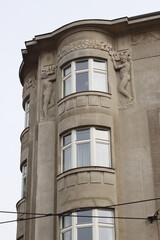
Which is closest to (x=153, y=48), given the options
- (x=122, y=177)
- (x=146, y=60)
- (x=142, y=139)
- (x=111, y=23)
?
(x=146, y=60)

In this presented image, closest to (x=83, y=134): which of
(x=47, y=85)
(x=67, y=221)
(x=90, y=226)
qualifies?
(x=67, y=221)

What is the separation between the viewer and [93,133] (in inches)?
775

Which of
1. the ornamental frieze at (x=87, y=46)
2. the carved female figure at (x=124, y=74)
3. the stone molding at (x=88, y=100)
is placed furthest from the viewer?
the ornamental frieze at (x=87, y=46)

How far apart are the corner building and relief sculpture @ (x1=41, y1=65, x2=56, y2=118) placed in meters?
0.05

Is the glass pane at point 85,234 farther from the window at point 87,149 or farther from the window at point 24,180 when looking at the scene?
the window at point 24,180

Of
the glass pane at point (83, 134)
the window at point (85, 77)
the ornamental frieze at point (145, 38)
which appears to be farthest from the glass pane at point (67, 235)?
the ornamental frieze at point (145, 38)

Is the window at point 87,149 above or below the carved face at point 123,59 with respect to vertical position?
below

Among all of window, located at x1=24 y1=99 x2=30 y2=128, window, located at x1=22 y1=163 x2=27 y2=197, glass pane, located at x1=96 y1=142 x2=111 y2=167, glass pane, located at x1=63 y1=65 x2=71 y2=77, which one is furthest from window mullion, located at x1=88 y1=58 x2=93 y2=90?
window, located at x1=22 y1=163 x2=27 y2=197

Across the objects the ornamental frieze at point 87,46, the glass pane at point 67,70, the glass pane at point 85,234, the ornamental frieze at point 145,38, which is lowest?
the glass pane at point 85,234

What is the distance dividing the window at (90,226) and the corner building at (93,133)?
38 millimetres

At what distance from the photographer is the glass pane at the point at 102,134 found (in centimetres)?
1980

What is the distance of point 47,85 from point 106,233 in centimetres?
817

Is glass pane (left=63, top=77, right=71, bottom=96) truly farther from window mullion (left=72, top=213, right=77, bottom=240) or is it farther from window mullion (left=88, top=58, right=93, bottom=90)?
window mullion (left=72, top=213, right=77, bottom=240)

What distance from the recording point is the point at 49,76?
22.9m
